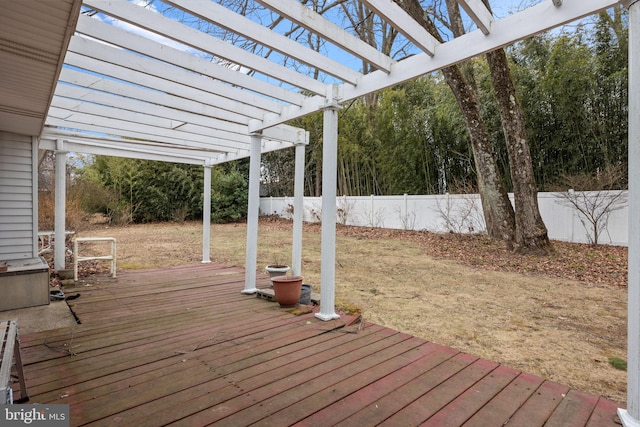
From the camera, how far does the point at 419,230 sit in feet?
35.1

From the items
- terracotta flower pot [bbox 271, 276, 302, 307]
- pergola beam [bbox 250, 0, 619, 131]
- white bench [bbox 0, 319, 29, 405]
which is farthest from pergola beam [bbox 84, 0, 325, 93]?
terracotta flower pot [bbox 271, 276, 302, 307]

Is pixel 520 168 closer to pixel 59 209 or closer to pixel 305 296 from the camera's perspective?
pixel 305 296

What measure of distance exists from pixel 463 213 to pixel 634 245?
8237mm

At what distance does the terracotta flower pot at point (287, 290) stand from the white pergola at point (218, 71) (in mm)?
447

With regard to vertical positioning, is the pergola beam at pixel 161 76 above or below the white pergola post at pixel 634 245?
above

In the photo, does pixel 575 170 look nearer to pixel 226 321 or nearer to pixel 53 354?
pixel 226 321

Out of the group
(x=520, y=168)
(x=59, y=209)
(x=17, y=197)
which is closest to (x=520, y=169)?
(x=520, y=168)

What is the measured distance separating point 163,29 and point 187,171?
45.8 feet

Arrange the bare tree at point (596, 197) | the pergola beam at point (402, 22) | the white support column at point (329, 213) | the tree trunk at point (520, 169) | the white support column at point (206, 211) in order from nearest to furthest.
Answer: the pergola beam at point (402, 22) < the white support column at point (329, 213) < the white support column at point (206, 211) < the tree trunk at point (520, 169) < the bare tree at point (596, 197)

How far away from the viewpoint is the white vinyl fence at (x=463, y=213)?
697 centimetres

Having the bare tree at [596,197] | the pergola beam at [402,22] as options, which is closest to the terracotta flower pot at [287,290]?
the pergola beam at [402,22]

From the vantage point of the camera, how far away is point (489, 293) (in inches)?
174

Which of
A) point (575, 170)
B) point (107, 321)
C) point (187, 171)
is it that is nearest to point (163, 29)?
point (107, 321)

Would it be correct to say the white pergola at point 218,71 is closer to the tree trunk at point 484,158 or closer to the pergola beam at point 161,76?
the pergola beam at point 161,76
